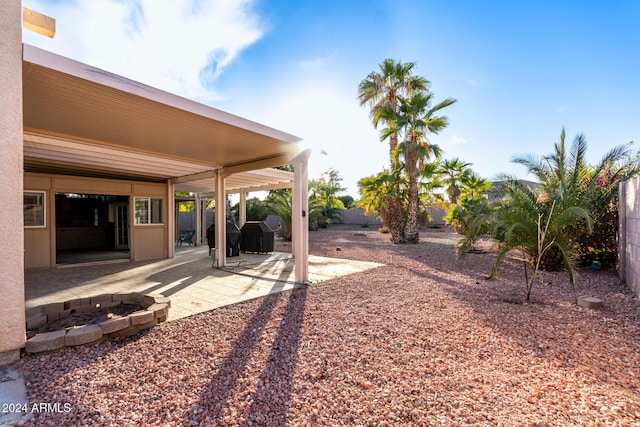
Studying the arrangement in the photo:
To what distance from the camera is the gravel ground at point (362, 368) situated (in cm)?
213

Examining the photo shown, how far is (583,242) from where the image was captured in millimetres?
7336

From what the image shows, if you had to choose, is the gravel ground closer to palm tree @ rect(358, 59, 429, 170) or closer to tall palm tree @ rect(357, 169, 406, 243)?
tall palm tree @ rect(357, 169, 406, 243)

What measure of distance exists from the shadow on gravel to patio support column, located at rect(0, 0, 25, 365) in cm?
190

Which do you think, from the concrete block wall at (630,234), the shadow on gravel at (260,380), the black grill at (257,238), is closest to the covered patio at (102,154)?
the black grill at (257,238)

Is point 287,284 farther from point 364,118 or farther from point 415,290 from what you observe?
point 364,118

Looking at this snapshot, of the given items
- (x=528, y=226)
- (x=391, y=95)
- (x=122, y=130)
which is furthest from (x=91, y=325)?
(x=391, y=95)

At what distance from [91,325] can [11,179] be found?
5.35 feet

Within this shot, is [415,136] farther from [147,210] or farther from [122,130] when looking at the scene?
[122,130]

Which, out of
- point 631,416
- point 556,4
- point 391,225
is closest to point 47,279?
point 631,416

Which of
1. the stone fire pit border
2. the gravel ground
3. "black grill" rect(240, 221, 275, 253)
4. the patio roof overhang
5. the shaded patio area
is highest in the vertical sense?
the patio roof overhang

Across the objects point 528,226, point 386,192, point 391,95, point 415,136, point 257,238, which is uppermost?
point 391,95

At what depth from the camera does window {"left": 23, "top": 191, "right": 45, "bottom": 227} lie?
7680 millimetres

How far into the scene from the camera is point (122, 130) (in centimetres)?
470

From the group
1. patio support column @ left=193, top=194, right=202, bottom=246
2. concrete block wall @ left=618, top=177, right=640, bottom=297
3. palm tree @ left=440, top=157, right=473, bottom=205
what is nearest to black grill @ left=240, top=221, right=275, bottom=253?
patio support column @ left=193, top=194, right=202, bottom=246
